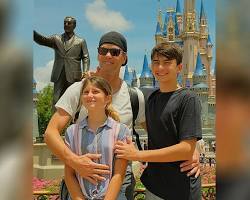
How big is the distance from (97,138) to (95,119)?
0.10 metres

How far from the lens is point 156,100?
1.88 metres

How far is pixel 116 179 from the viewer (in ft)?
5.40

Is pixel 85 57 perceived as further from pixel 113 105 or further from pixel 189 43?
pixel 189 43

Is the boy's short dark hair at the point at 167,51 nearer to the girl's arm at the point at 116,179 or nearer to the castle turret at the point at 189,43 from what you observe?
the girl's arm at the point at 116,179

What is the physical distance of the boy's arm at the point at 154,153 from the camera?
1651 mm

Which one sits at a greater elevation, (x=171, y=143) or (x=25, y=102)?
(x=25, y=102)

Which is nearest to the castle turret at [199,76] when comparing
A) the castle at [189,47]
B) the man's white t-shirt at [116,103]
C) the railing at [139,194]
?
the castle at [189,47]

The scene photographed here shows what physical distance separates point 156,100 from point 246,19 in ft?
4.46

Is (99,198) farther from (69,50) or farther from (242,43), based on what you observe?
(69,50)

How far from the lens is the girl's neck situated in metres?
1.77

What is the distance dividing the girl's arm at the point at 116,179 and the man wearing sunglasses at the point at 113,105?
0.15ft

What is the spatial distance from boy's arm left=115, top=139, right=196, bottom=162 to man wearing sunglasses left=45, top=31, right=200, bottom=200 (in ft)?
0.33

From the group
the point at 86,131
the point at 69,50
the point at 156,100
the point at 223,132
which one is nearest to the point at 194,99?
the point at 156,100

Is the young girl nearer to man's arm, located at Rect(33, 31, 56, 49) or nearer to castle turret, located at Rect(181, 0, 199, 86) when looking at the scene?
man's arm, located at Rect(33, 31, 56, 49)
